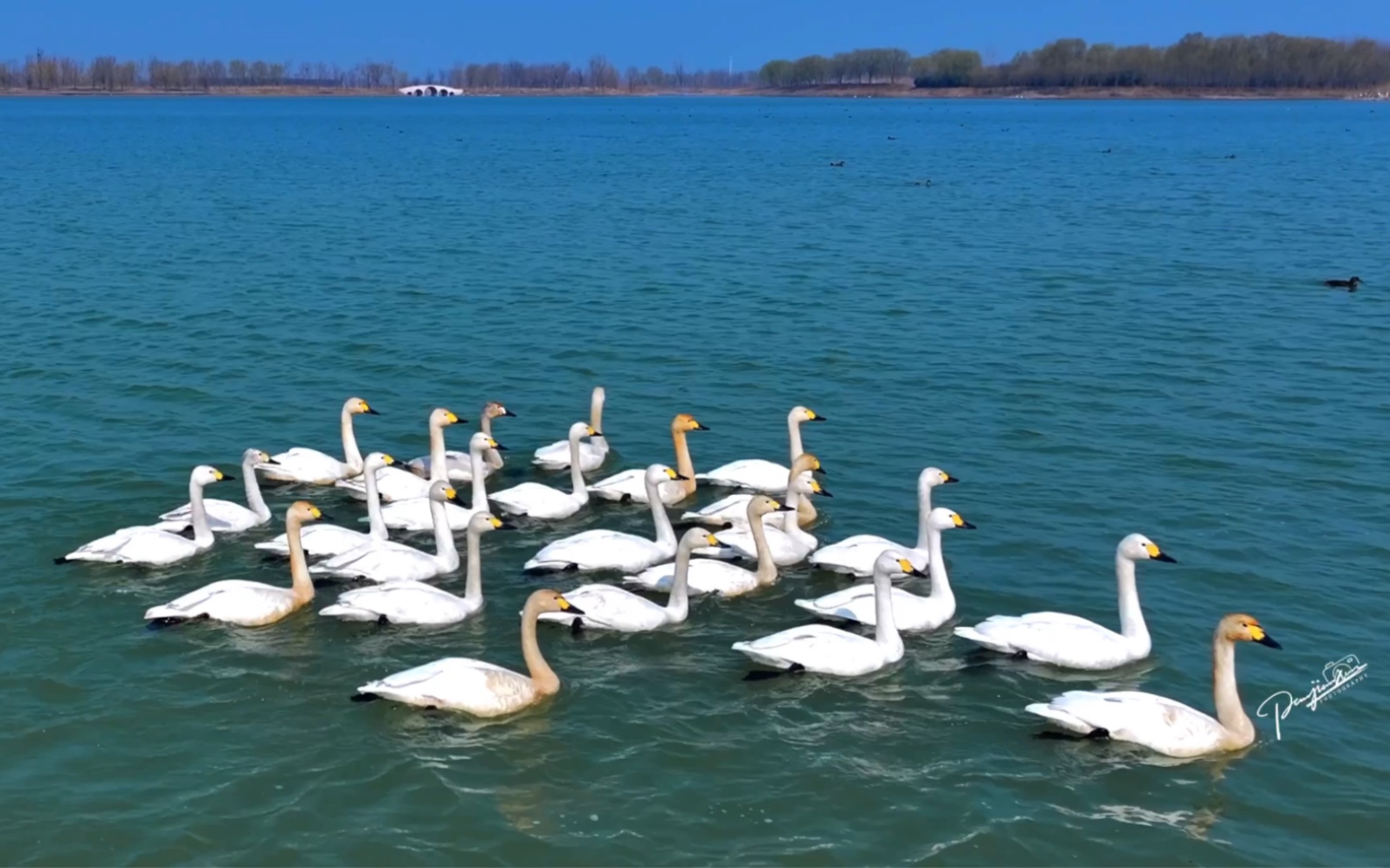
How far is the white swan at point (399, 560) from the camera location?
1351 centimetres

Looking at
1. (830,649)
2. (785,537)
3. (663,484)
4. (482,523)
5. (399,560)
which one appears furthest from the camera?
(663,484)

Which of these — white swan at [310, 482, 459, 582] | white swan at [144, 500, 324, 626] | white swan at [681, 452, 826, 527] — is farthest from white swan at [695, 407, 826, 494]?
white swan at [144, 500, 324, 626]

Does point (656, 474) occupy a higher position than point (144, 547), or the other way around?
point (656, 474)

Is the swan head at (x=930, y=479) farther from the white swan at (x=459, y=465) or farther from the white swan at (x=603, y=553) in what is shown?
the white swan at (x=459, y=465)

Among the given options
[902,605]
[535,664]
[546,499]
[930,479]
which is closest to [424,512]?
[546,499]

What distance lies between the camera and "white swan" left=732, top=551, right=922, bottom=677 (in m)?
11.7

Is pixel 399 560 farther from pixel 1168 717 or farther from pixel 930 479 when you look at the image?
pixel 1168 717

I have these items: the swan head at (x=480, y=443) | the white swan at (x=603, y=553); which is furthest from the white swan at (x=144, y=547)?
the white swan at (x=603, y=553)

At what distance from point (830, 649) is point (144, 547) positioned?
6506 millimetres

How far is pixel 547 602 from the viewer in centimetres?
1175

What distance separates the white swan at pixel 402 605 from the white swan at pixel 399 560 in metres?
0.55

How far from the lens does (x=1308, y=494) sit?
54.3 ft

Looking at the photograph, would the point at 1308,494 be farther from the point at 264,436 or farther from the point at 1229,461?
the point at 264,436

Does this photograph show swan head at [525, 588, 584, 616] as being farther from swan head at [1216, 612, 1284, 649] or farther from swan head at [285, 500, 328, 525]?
swan head at [1216, 612, 1284, 649]
